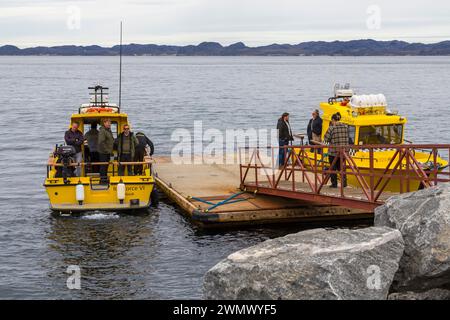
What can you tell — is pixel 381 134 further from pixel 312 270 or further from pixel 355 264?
pixel 312 270

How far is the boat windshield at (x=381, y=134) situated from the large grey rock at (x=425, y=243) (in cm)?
998

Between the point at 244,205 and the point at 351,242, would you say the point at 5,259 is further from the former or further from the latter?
the point at 351,242

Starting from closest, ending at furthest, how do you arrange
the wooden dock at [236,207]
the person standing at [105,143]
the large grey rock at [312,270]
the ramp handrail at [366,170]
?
1. the large grey rock at [312,270]
2. the ramp handrail at [366,170]
3. the wooden dock at [236,207]
4. the person standing at [105,143]

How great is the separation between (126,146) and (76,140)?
4.84 ft

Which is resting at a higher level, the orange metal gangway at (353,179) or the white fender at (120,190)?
the orange metal gangway at (353,179)

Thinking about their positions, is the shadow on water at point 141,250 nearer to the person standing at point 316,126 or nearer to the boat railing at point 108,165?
the boat railing at point 108,165

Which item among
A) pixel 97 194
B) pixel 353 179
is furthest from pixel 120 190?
pixel 353 179

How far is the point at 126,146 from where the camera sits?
19.5 meters

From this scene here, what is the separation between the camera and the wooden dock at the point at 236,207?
18.1 m

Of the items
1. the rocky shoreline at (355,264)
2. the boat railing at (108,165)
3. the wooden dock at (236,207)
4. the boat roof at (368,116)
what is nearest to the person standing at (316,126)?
the boat roof at (368,116)

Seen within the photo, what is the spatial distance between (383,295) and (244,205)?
9.37m

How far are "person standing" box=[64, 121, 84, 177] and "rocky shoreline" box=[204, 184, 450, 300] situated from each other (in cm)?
1082

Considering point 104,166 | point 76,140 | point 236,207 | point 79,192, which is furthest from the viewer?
point 76,140

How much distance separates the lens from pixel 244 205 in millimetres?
18734
